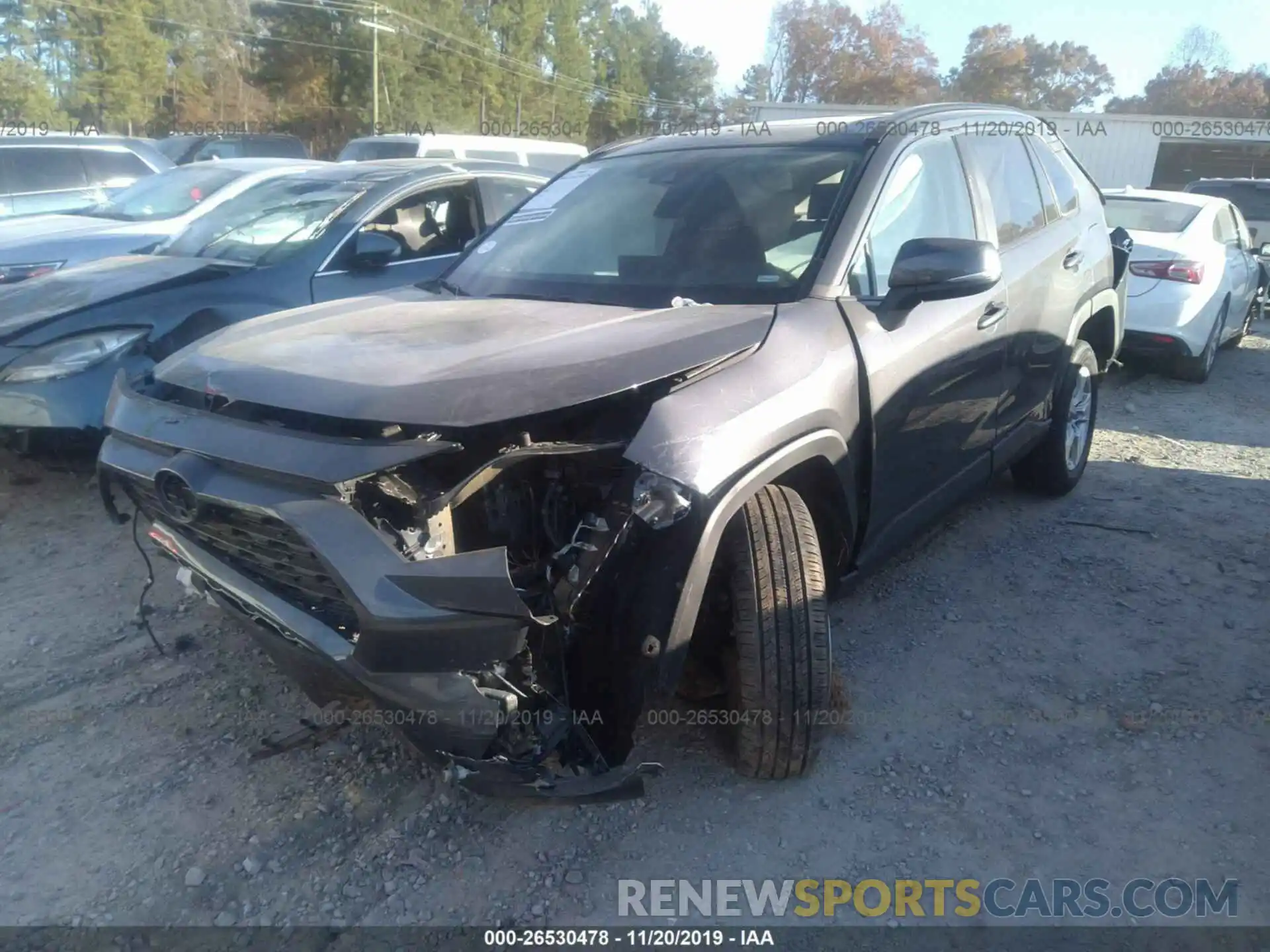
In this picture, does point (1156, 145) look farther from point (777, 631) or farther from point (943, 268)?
point (777, 631)

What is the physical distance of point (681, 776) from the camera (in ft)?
9.59

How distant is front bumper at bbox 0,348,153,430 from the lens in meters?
4.36

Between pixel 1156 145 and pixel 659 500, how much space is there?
32381 mm

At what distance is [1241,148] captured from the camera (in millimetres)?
31562

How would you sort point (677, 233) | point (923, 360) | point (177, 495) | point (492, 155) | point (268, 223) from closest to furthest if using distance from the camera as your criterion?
point (177, 495) < point (923, 360) < point (677, 233) < point (268, 223) < point (492, 155)

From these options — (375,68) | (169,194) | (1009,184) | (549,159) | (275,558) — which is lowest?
(275,558)

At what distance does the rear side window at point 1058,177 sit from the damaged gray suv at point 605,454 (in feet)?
3.71

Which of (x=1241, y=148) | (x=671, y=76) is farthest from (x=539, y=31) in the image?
(x=1241, y=148)

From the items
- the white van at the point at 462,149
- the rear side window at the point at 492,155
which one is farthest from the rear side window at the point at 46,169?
the rear side window at the point at 492,155

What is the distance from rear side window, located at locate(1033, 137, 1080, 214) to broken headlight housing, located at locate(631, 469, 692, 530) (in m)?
3.22

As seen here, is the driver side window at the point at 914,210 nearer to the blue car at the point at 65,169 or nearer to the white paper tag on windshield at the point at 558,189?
the white paper tag on windshield at the point at 558,189

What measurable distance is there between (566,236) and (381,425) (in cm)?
166

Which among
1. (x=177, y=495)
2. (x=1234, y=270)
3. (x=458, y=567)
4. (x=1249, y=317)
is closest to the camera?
(x=458, y=567)

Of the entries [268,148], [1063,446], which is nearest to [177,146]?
[268,148]
